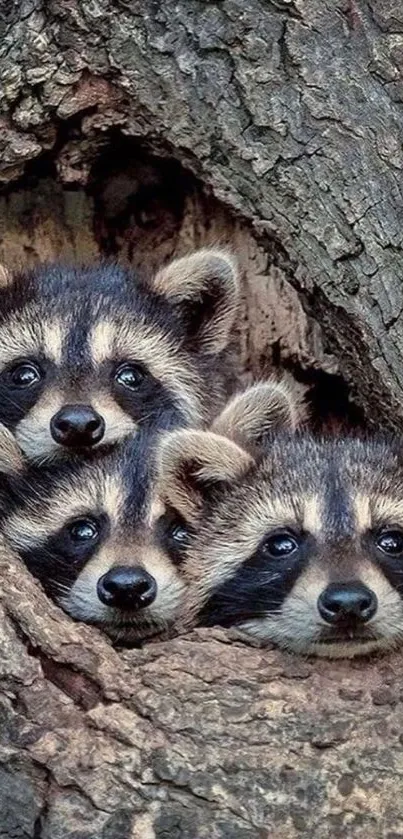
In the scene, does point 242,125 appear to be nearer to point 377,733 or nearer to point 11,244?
point 11,244

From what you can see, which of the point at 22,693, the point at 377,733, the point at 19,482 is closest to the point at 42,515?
the point at 19,482

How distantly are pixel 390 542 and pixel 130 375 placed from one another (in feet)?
4.69

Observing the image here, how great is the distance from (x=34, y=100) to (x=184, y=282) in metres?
0.91

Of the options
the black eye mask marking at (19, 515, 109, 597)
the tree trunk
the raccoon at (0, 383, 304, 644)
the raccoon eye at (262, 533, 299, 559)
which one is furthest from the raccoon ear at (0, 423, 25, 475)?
the raccoon eye at (262, 533, 299, 559)

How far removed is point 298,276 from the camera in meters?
5.12

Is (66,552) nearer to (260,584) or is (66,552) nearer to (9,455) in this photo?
(9,455)

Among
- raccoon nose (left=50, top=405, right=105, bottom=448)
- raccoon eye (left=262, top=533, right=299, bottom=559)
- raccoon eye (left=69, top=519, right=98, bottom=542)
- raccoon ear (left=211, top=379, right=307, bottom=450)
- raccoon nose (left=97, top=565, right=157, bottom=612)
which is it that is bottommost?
raccoon nose (left=97, top=565, right=157, bottom=612)

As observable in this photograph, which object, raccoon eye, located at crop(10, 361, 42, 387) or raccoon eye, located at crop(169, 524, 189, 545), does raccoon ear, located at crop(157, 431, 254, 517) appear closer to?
raccoon eye, located at crop(169, 524, 189, 545)

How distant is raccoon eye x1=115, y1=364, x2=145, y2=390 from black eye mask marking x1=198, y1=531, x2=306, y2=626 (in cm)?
112

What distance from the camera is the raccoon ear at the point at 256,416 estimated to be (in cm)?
500

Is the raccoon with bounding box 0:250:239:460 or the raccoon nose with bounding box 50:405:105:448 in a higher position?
the raccoon with bounding box 0:250:239:460

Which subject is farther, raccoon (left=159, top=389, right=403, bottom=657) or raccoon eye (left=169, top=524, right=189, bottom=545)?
raccoon eye (left=169, top=524, right=189, bottom=545)

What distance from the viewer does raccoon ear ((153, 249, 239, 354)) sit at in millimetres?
5602

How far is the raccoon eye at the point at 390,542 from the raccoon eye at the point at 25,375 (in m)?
1.48
